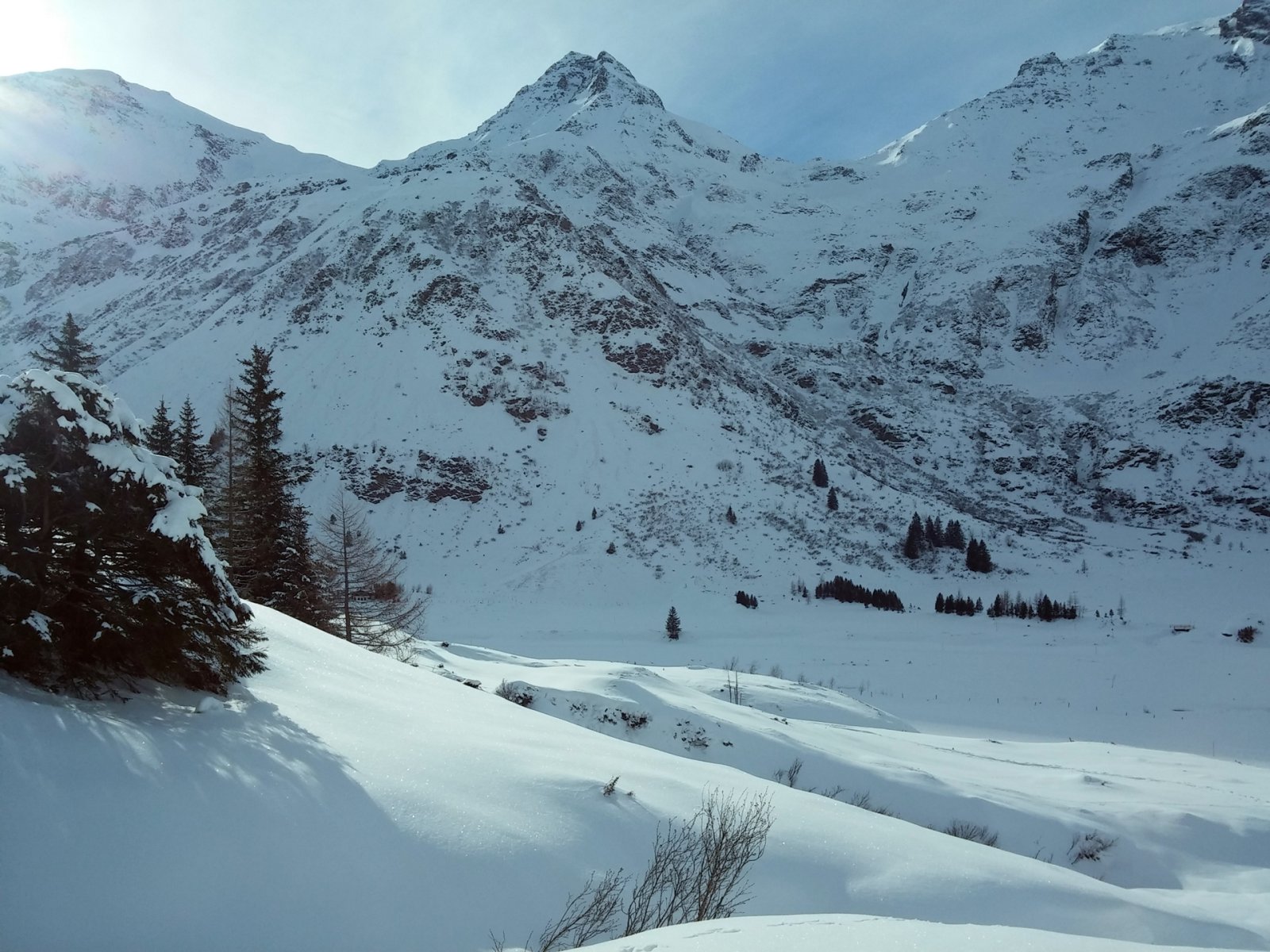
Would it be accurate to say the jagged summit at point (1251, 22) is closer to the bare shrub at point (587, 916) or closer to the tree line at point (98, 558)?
the bare shrub at point (587, 916)

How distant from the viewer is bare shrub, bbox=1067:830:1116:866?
854 cm

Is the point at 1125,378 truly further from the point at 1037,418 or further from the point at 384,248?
the point at 384,248

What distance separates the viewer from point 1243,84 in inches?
4606

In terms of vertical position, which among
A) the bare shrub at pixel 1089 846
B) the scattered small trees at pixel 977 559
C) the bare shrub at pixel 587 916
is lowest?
the bare shrub at pixel 1089 846

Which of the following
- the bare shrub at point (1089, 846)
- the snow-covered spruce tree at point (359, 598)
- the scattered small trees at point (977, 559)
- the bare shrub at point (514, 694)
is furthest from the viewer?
the scattered small trees at point (977, 559)

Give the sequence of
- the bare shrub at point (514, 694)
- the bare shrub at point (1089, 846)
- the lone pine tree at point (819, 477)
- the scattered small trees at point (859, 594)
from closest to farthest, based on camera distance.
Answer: the bare shrub at point (1089, 846) → the bare shrub at point (514, 694) → the scattered small trees at point (859, 594) → the lone pine tree at point (819, 477)

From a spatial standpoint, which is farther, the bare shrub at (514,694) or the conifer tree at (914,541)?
the conifer tree at (914,541)

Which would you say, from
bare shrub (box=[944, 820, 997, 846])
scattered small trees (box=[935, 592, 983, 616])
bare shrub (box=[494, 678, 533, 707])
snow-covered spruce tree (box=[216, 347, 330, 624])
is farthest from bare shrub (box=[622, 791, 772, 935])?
scattered small trees (box=[935, 592, 983, 616])

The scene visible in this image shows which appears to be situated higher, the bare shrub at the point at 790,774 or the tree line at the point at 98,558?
the tree line at the point at 98,558

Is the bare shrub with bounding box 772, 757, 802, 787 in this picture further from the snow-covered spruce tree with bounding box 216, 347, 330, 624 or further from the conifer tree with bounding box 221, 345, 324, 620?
the conifer tree with bounding box 221, 345, 324, 620

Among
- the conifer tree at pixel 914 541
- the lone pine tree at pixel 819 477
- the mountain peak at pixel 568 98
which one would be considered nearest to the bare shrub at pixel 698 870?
the conifer tree at pixel 914 541

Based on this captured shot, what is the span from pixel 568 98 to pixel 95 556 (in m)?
166

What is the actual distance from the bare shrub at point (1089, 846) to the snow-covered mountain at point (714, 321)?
2875 cm

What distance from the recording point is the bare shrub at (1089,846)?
854 centimetres
